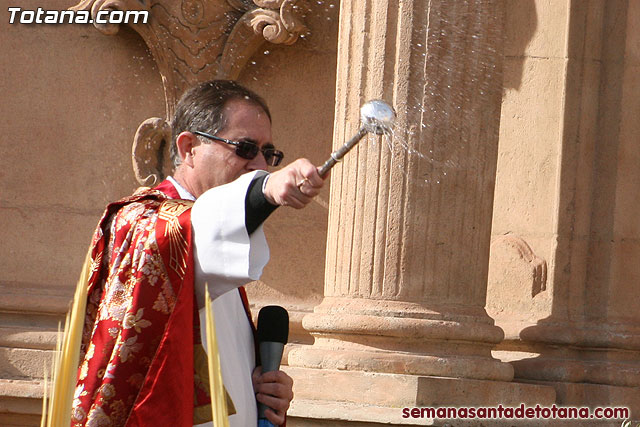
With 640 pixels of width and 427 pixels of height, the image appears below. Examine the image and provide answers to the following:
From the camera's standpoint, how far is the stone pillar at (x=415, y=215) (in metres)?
4.86

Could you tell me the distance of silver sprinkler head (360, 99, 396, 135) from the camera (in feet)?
6.40

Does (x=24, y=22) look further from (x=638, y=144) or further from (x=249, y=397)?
(x=249, y=397)

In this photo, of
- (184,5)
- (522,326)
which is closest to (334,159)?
(522,326)

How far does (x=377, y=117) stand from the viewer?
1.98m

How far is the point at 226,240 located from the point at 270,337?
1.69 feet

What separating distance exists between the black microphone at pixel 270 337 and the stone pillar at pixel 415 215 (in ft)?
6.19

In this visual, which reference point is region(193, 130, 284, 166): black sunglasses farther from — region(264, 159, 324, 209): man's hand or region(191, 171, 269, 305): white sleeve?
region(264, 159, 324, 209): man's hand

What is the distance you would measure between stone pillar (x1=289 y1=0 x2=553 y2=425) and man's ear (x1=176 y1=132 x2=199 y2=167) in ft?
6.49

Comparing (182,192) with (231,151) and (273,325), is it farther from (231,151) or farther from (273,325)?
(273,325)

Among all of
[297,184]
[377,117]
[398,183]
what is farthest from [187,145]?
[398,183]

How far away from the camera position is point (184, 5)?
607cm

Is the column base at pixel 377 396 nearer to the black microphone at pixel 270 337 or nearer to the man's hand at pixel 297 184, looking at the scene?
the black microphone at pixel 270 337

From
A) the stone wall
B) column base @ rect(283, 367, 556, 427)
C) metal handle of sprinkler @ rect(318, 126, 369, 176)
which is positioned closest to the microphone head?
metal handle of sprinkler @ rect(318, 126, 369, 176)

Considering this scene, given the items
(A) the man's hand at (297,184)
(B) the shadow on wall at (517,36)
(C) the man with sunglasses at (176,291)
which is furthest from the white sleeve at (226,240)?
(B) the shadow on wall at (517,36)
